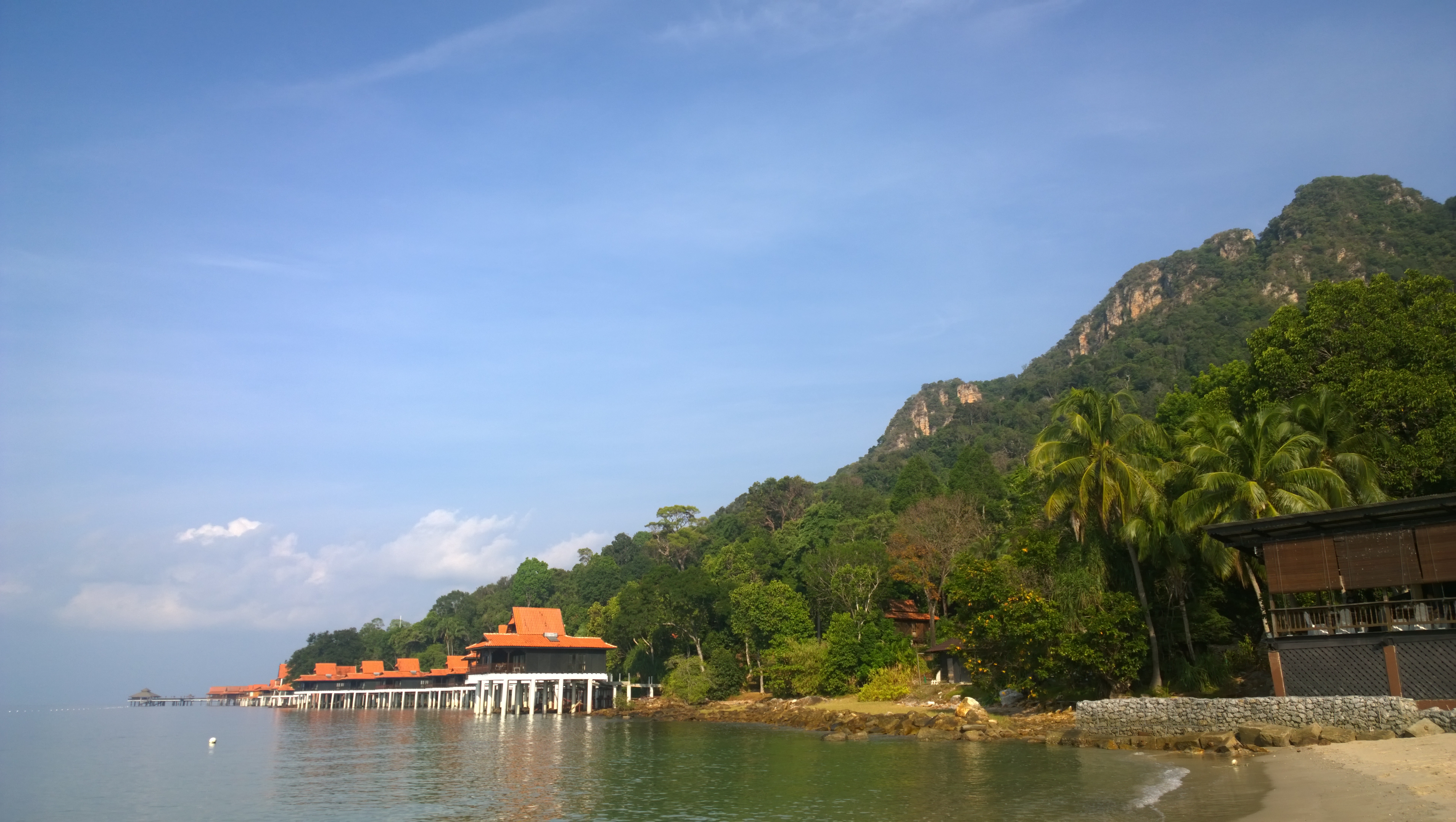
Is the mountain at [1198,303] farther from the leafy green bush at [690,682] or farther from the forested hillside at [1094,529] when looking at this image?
the leafy green bush at [690,682]

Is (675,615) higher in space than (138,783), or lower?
higher

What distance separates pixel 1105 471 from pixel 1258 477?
455cm

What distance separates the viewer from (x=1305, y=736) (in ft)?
67.6

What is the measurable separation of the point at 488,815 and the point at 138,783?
16369mm

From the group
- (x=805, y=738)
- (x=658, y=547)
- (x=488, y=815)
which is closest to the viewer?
(x=488, y=815)

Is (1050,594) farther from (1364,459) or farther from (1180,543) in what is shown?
(1364,459)

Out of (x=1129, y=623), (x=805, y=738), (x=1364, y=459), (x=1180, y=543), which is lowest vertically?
(x=805, y=738)

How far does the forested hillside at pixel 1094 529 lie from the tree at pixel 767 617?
141 millimetres

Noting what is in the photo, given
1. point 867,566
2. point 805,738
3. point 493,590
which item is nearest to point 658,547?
point 493,590

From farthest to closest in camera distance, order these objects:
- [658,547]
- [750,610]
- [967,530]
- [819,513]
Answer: [658,547]
[819,513]
[750,610]
[967,530]

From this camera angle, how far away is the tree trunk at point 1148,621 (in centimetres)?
2970

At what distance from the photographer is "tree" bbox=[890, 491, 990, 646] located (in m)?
49.7

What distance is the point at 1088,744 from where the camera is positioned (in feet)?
87.1

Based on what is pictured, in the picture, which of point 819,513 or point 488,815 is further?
point 819,513
